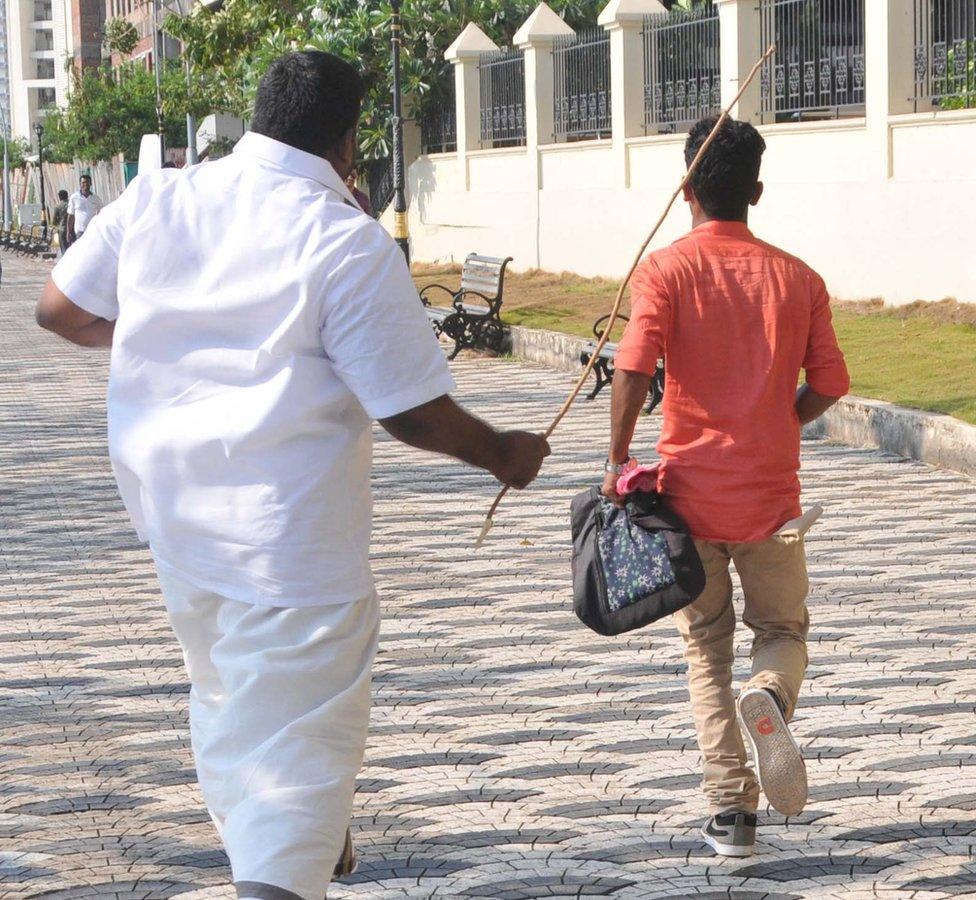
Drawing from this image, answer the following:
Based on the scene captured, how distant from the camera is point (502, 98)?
29172 millimetres

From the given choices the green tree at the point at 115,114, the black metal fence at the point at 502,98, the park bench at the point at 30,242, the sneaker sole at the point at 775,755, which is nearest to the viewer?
the sneaker sole at the point at 775,755

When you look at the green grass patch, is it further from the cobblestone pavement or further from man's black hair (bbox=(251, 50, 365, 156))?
man's black hair (bbox=(251, 50, 365, 156))

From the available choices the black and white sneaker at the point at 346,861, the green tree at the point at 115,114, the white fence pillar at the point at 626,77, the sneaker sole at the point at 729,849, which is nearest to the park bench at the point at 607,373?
the white fence pillar at the point at 626,77

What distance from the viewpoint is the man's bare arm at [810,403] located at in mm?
4918

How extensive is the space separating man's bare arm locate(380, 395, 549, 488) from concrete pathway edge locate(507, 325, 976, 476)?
7.88 m

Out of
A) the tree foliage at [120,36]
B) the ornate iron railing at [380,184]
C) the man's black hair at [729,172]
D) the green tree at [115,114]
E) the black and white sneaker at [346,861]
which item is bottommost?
the black and white sneaker at [346,861]

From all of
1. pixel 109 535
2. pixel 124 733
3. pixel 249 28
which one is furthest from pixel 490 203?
pixel 124 733

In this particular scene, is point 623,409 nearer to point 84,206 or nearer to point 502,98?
point 502,98

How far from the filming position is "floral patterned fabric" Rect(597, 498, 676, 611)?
4.63 metres

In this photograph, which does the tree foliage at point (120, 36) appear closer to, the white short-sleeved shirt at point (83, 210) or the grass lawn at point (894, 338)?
the white short-sleeved shirt at point (83, 210)

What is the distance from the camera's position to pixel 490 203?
95.8 feet

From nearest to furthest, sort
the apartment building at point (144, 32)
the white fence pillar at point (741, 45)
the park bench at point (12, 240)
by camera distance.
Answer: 1. the white fence pillar at point (741, 45)
2. the park bench at point (12, 240)
3. the apartment building at point (144, 32)

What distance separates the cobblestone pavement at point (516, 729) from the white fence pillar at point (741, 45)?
11103 millimetres

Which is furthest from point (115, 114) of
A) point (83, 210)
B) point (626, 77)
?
point (626, 77)
